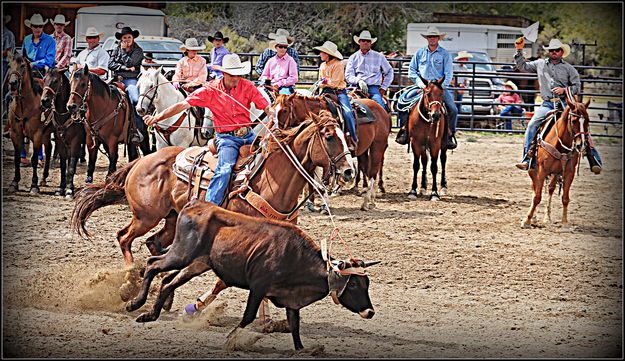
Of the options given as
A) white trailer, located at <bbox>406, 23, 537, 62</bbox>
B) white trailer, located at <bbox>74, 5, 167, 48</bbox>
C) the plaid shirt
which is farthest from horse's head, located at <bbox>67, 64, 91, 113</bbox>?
white trailer, located at <bbox>406, 23, 537, 62</bbox>

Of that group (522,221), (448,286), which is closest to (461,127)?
(522,221)

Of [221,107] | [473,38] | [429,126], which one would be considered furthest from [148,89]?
[473,38]

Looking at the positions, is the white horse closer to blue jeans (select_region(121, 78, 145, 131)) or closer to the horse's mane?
blue jeans (select_region(121, 78, 145, 131))

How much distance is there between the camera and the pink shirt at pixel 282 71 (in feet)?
39.7

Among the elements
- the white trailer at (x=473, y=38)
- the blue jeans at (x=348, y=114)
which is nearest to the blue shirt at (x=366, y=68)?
the blue jeans at (x=348, y=114)

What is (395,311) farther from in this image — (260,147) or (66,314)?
(66,314)

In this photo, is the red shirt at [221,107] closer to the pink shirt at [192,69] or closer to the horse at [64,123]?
the horse at [64,123]

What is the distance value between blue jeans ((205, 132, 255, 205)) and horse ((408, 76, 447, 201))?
6.14 m

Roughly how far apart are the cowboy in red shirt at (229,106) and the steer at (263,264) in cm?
84

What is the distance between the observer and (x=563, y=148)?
10555 millimetres

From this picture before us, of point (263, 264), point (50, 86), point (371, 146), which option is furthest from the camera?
point (371, 146)

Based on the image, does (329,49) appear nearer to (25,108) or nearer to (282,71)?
(282,71)

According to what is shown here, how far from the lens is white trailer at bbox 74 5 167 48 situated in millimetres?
24062

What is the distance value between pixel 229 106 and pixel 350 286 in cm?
204
